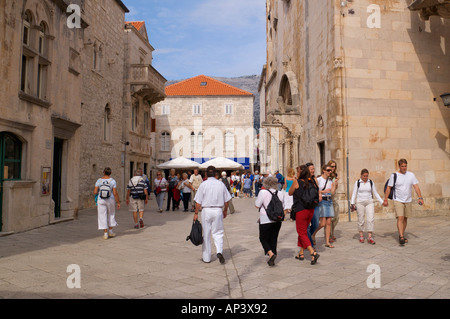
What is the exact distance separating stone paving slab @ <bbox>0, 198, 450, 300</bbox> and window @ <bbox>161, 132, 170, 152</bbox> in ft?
110

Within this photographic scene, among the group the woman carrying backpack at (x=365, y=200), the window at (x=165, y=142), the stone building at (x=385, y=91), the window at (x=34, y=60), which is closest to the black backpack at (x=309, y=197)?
the woman carrying backpack at (x=365, y=200)

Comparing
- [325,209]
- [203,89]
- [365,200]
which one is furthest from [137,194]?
[203,89]

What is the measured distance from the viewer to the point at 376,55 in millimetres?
12398

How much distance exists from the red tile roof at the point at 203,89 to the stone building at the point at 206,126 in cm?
12

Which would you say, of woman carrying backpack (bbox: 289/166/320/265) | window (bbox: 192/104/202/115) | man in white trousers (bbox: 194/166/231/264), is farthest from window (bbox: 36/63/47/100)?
window (bbox: 192/104/202/115)

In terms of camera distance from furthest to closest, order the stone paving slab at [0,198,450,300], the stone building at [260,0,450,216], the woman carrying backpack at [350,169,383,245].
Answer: the stone building at [260,0,450,216] < the woman carrying backpack at [350,169,383,245] < the stone paving slab at [0,198,450,300]

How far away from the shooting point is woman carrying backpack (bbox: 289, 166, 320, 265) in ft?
21.4

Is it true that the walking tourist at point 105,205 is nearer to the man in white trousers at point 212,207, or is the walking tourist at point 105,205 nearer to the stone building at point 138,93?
the man in white trousers at point 212,207

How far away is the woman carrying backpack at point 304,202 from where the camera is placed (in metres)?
6.51

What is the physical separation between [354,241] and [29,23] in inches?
395

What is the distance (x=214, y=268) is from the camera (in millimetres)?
6016

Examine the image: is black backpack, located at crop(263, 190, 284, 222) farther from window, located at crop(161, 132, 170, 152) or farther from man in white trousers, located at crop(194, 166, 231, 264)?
window, located at crop(161, 132, 170, 152)

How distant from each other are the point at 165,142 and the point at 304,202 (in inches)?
1486

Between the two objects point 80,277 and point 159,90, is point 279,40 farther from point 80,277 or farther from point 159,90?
point 80,277
